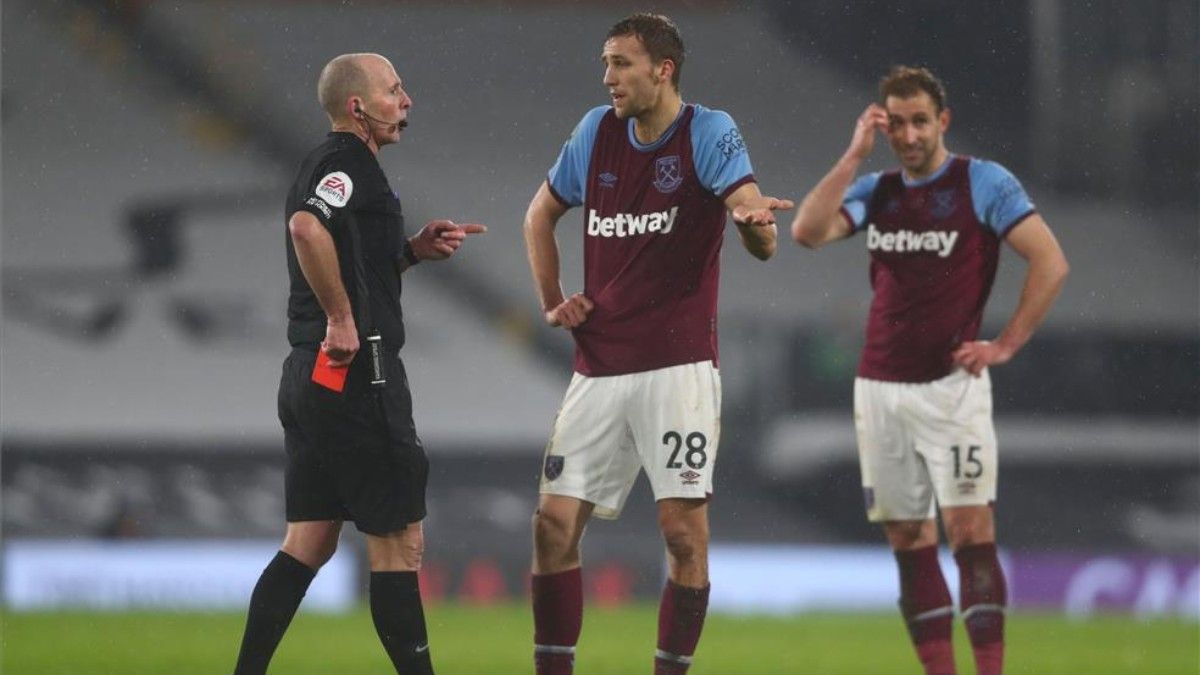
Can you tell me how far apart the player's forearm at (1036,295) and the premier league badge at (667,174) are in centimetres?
156

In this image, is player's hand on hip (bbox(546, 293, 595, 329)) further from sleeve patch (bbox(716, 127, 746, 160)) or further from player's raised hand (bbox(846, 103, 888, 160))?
player's raised hand (bbox(846, 103, 888, 160))

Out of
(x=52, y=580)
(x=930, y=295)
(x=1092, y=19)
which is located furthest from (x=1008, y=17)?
(x=930, y=295)

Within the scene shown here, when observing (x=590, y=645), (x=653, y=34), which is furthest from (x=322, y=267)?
(x=590, y=645)

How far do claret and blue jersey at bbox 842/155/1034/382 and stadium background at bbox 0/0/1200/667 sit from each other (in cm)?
981

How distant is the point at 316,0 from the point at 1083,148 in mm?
8393

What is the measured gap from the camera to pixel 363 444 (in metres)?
5.33

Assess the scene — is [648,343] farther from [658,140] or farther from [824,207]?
[824,207]

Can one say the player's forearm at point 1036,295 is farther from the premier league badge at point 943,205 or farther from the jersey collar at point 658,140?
the jersey collar at point 658,140

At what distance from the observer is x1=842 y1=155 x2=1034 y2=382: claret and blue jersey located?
22.2 ft

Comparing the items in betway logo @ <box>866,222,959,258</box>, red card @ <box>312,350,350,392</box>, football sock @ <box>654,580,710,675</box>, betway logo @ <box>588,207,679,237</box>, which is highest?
betway logo @ <box>866,222,959,258</box>

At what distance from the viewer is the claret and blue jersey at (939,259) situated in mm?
6758

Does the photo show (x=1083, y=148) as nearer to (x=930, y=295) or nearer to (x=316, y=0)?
(x=316, y=0)

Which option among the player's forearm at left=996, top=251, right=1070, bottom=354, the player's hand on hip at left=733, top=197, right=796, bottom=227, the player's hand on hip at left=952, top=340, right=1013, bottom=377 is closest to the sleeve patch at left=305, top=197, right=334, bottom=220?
the player's hand on hip at left=733, top=197, right=796, bottom=227

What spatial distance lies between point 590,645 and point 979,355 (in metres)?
4.94
